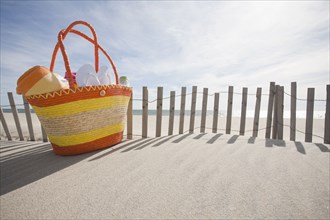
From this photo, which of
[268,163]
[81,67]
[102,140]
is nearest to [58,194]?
[102,140]

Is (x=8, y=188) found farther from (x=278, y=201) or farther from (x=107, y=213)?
(x=278, y=201)

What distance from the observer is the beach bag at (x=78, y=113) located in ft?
8.16

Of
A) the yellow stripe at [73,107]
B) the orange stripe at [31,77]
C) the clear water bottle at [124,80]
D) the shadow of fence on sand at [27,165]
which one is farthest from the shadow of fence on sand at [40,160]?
the clear water bottle at [124,80]

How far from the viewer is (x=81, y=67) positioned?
2809 millimetres

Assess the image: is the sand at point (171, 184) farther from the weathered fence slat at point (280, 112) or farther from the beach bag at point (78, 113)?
the weathered fence slat at point (280, 112)

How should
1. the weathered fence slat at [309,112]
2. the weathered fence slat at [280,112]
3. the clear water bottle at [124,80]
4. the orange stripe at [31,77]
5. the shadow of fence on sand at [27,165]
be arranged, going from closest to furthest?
the shadow of fence on sand at [27,165] < the orange stripe at [31,77] < the clear water bottle at [124,80] < the weathered fence slat at [309,112] < the weathered fence slat at [280,112]

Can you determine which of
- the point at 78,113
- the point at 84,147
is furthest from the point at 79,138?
the point at 78,113

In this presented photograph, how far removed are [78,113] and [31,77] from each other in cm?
70

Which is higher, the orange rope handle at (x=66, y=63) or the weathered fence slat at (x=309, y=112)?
the orange rope handle at (x=66, y=63)

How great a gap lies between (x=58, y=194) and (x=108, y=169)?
0.59 m

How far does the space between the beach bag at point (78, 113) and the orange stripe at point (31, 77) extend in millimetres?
158

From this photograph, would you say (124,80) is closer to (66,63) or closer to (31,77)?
(66,63)

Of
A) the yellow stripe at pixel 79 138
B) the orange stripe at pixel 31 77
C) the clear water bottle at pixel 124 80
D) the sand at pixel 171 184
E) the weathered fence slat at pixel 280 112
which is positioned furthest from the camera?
the weathered fence slat at pixel 280 112

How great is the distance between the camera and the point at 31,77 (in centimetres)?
227
